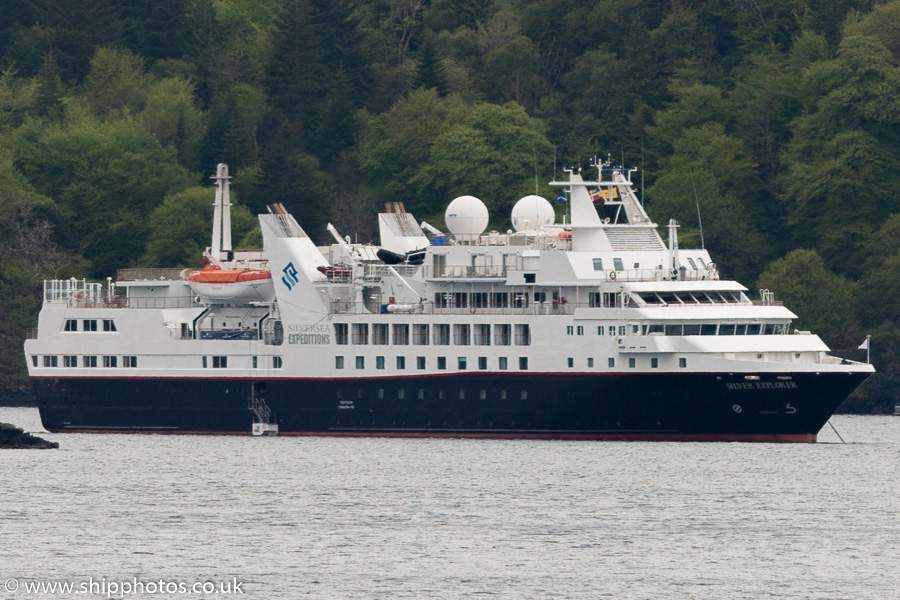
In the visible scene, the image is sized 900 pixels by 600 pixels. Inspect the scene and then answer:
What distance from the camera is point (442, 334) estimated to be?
244ft

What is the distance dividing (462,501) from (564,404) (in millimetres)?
13968

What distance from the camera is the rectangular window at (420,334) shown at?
7462 cm

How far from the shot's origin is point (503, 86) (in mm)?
126250

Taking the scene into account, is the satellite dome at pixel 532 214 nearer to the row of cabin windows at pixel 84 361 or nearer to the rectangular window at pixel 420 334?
the rectangular window at pixel 420 334

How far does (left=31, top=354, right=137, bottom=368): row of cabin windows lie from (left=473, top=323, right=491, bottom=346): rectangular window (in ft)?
40.7

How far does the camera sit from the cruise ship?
70.4 meters

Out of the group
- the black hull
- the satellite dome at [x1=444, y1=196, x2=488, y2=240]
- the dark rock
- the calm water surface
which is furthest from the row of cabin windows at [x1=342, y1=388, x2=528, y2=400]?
the dark rock

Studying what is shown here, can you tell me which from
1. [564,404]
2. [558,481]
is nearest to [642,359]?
[564,404]

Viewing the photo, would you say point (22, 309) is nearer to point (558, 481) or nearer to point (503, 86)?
point (503, 86)

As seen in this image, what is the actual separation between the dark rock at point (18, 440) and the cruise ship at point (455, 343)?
11.3ft

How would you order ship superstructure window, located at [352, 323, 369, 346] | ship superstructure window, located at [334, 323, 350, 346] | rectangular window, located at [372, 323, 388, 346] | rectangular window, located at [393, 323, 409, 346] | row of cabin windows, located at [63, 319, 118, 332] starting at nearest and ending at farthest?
rectangular window, located at [393, 323, 409, 346]
rectangular window, located at [372, 323, 388, 346]
ship superstructure window, located at [352, 323, 369, 346]
ship superstructure window, located at [334, 323, 350, 346]
row of cabin windows, located at [63, 319, 118, 332]

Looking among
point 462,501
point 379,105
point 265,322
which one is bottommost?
point 462,501

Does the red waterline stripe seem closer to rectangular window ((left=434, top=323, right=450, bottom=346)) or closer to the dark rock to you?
rectangular window ((left=434, top=323, right=450, bottom=346))

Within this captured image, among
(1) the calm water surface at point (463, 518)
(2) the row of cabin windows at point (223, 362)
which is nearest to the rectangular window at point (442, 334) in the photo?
(1) the calm water surface at point (463, 518)
